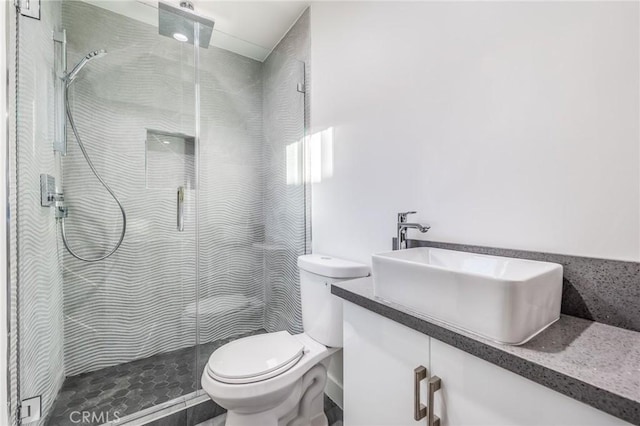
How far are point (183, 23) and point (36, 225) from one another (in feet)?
4.93

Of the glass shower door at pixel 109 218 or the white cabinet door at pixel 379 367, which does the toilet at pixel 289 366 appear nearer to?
the white cabinet door at pixel 379 367

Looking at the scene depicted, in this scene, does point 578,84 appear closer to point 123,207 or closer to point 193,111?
point 193,111

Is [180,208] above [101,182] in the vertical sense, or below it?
below

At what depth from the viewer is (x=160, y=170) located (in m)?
1.99

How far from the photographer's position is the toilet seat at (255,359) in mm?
1132

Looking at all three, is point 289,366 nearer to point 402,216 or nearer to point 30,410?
point 402,216

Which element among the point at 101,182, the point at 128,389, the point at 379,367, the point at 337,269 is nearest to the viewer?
the point at 379,367

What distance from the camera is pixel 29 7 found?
1.31 metres

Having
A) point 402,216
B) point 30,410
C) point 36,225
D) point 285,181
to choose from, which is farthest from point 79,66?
point 402,216

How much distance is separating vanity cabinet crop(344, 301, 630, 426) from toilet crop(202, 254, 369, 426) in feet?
1.05

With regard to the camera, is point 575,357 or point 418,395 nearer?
point 575,357

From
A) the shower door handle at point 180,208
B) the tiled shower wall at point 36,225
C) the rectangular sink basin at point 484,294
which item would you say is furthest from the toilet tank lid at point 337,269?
the tiled shower wall at point 36,225

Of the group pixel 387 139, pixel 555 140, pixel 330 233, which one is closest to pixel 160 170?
pixel 330 233

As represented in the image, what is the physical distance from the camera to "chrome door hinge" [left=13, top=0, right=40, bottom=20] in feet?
4.11
